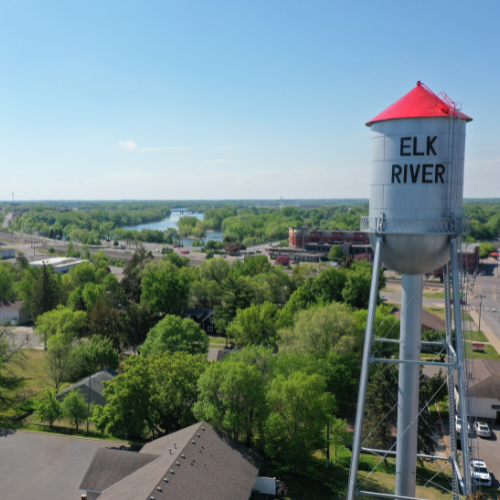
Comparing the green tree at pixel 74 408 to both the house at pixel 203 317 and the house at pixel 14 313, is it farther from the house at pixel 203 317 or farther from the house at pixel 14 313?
the house at pixel 14 313

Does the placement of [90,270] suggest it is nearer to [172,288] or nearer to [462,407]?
[172,288]

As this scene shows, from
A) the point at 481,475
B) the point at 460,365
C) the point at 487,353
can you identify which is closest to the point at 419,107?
the point at 460,365

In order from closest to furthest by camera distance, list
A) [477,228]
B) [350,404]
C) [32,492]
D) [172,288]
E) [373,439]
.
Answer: [32,492], [373,439], [350,404], [172,288], [477,228]

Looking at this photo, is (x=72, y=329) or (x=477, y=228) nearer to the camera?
(x=72, y=329)

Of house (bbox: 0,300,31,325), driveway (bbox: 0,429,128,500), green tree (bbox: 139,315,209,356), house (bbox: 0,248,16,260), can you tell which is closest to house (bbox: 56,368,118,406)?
green tree (bbox: 139,315,209,356)

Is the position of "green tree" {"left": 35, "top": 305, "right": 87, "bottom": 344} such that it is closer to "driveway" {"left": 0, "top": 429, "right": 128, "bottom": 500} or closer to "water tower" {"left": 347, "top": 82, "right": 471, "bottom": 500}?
"driveway" {"left": 0, "top": 429, "right": 128, "bottom": 500}

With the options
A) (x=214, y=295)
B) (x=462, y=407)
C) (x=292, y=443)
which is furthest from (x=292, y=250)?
(x=462, y=407)

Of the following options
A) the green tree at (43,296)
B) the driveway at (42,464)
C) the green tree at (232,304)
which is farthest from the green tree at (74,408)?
the green tree at (43,296)
